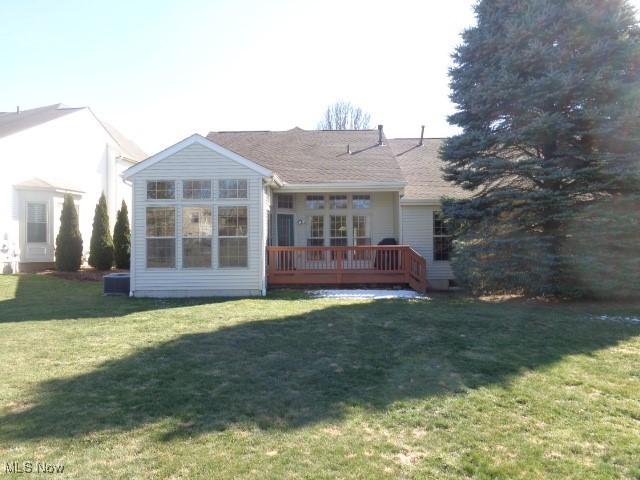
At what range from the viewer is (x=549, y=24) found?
1043 cm

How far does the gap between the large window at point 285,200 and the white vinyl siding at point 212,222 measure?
3674 millimetres

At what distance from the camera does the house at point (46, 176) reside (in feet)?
52.3

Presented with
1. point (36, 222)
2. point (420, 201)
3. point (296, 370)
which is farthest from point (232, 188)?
point (36, 222)

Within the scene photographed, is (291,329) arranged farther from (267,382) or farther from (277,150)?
(277,150)

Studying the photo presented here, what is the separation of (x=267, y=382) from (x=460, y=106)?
9.53 m

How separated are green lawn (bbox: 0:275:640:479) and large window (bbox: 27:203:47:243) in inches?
375

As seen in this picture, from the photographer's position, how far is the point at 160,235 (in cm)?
1146

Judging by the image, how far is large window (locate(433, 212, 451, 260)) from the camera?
47.3ft

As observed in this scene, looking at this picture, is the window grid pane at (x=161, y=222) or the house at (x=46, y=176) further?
the house at (x=46, y=176)

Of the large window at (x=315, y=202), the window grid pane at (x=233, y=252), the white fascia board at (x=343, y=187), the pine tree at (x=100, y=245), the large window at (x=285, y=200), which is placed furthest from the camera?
the pine tree at (x=100, y=245)

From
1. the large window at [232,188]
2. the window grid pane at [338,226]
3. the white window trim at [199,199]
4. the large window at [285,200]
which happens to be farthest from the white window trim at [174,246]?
the window grid pane at [338,226]

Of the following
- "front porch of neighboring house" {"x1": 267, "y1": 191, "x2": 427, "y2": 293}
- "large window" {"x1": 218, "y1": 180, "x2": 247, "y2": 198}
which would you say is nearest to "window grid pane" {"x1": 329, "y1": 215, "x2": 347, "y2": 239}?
"front porch of neighboring house" {"x1": 267, "y1": 191, "x2": 427, "y2": 293}

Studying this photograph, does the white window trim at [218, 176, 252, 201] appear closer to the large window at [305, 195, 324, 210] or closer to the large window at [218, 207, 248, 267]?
the large window at [218, 207, 248, 267]

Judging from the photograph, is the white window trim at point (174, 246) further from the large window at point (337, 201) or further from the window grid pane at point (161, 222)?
the large window at point (337, 201)
